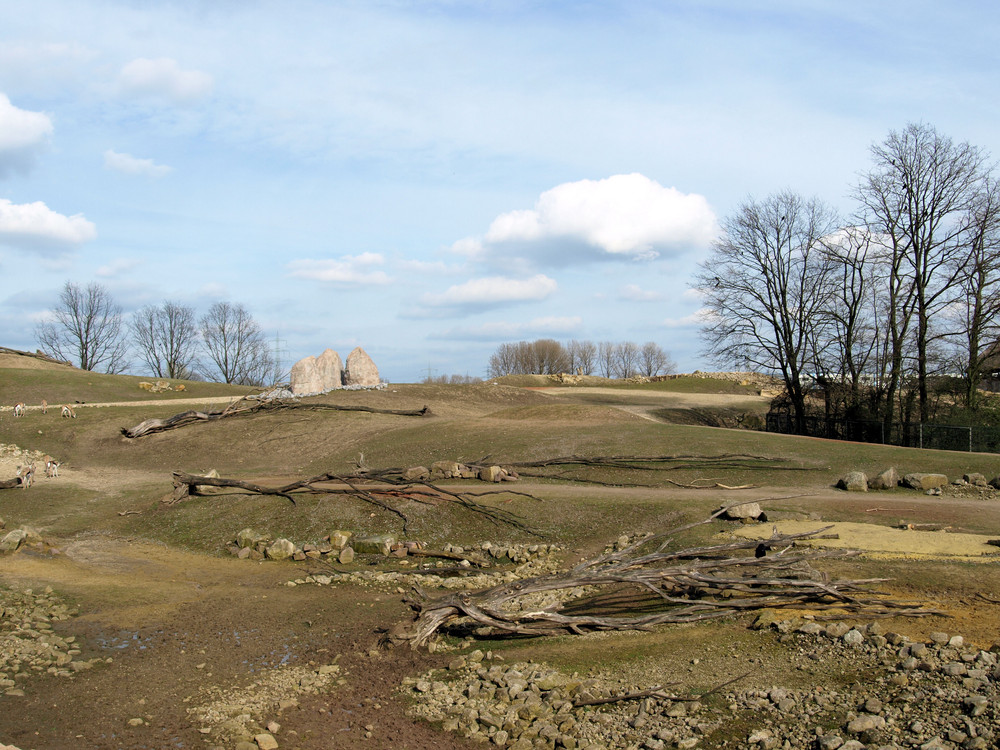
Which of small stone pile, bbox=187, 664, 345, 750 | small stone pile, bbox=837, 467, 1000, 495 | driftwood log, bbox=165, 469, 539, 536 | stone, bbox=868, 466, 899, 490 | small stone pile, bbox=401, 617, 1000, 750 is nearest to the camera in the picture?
small stone pile, bbox=401, 617, 1000, 750

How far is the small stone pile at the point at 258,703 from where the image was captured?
6691 millimetres

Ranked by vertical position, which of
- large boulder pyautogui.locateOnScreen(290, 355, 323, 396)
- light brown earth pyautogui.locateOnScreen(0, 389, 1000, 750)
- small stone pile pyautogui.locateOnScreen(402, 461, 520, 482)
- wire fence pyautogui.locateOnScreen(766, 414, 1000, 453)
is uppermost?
large boulder pyautogui.locateOnScreen(290, 355, 323, 396)

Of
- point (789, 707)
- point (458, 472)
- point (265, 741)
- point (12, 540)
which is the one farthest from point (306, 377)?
point (789, 707)

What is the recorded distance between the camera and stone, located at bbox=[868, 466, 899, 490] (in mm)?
14602

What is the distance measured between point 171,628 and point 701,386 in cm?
4992

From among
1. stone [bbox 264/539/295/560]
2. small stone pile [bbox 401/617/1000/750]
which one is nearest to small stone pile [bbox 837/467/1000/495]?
small stone pile [bbox 401/617/1000/750]

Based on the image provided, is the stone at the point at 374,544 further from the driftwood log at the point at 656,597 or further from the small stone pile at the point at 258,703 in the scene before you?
the small stone pile at the point at 258,703

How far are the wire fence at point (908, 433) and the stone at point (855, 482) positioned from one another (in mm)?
7404

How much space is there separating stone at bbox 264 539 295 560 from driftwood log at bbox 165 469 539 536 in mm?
1902

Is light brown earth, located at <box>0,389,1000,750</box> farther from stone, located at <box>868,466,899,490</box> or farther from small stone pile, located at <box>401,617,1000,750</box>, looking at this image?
stone, located at <box>868,466,899,490</box>

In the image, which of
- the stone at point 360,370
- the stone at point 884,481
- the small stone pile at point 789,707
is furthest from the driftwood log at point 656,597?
the stone at point 360,370

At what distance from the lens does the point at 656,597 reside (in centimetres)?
955

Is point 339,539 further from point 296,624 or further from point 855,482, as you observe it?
point 855,482

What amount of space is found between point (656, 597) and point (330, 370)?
2547 centimetres
